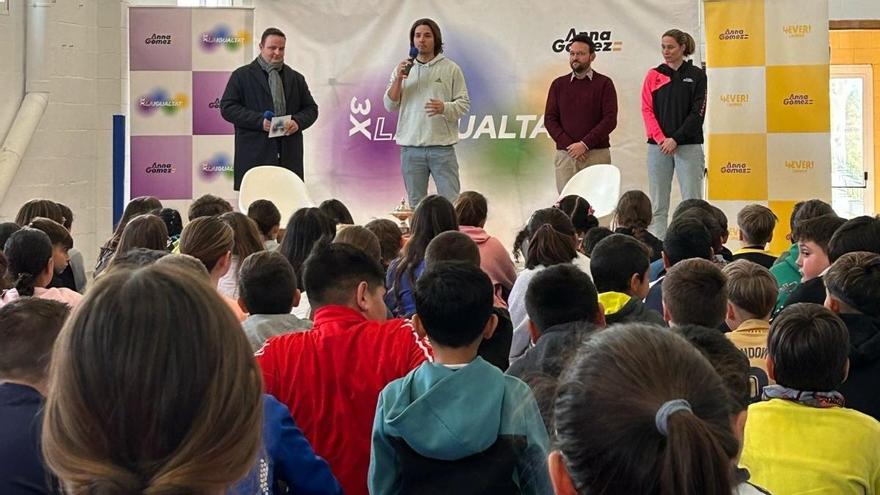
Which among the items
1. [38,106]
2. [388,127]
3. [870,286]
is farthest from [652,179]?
[870,286]

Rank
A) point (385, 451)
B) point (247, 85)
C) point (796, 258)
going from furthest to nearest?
1. point (247, 85)
2. point (796, 258)
3. point (385, 451)

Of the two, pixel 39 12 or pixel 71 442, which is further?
pixel 39 12

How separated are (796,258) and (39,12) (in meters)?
5.15

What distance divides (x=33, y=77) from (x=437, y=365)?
231 inches

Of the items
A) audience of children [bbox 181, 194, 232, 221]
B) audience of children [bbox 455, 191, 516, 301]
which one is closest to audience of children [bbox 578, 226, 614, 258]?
audience of children [bbox 455, 191, 516, 301]

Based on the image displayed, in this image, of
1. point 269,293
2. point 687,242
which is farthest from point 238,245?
point 687,242

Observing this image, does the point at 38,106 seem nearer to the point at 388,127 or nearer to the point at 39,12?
the point at 39,12

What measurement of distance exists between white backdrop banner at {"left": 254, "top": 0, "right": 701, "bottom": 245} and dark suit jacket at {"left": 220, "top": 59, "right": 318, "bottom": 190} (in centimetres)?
128

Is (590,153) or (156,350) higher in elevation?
(590,153)

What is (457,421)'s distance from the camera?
6.47 ft

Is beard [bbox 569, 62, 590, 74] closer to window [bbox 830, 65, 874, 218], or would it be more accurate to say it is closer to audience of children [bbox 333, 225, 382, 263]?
audience of children [bbox 333, 225, 382, 263]

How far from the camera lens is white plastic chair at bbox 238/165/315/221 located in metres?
6.87

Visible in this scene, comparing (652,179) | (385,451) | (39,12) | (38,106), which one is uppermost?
(39,12)

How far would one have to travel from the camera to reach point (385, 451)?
2043 millimetres
